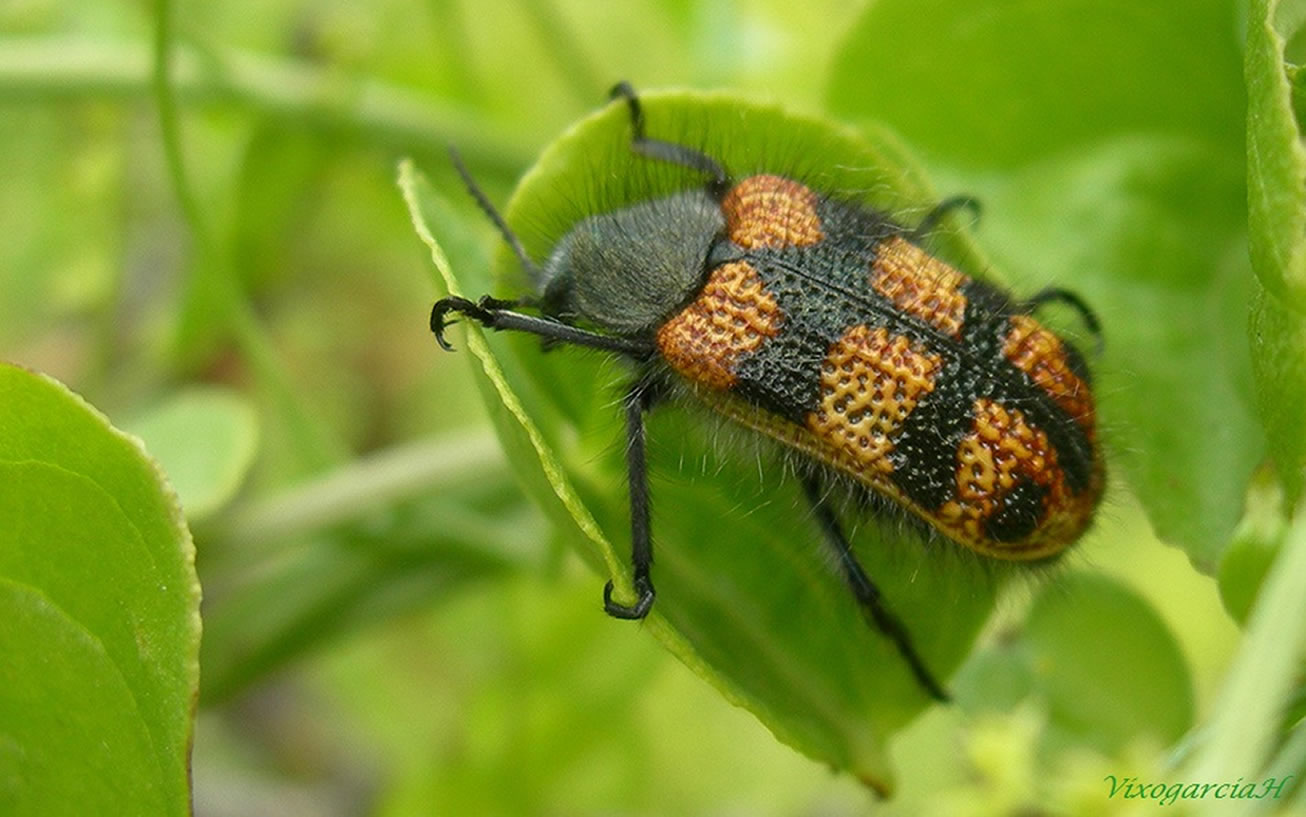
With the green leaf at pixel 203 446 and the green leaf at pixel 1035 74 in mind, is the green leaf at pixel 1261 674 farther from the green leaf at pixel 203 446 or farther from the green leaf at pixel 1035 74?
the green leaf at pixel 203 446

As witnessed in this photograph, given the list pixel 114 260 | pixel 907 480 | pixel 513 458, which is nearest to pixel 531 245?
pixel 513 458

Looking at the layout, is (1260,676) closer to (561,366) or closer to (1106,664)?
(1106,664)

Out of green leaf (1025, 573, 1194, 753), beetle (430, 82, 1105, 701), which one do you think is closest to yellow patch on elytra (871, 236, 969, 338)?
beetle (430, 82, 1105, 701)

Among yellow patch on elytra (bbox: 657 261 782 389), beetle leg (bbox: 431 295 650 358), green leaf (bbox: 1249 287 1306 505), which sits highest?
beetle leg (bbox: 431 295 650 358)

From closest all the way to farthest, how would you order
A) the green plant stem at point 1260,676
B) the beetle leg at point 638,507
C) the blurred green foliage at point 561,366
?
the green plant stem at point 1260,676 → the beetle leg at point 638,507 → the blurred green foliage at point 561,366

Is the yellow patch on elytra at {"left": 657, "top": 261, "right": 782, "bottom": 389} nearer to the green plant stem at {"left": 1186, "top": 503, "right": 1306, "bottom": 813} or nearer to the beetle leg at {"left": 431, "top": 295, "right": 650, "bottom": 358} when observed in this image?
the beetle leg at {"left": 431, "top": 295, "right": 650, "bottom": 358}

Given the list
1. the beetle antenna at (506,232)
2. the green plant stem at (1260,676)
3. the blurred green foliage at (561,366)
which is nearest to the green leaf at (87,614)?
the blurred green foliage at (561,366)

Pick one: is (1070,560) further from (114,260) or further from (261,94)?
(114,260)

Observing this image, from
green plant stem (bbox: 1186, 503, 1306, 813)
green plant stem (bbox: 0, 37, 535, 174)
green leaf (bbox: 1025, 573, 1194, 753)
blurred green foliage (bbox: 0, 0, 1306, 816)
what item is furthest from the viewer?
green plant stem (bbox: 0, 37, 535, 174)
